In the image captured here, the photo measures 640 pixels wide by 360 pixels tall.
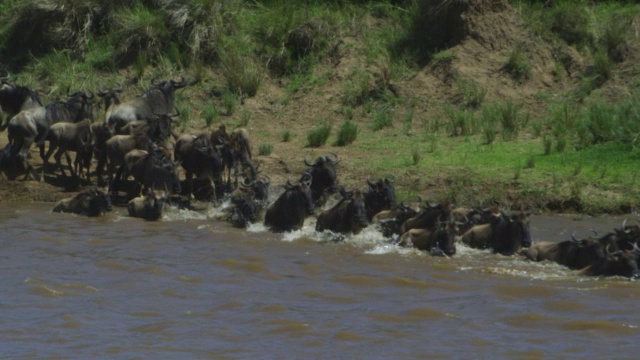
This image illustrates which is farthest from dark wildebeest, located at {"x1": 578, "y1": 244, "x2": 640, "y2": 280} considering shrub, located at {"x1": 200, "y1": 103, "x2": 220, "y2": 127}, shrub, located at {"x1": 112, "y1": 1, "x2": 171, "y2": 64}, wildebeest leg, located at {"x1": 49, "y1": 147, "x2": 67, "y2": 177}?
shrub, located at {"x1": 112, "y1": 1, "x2": 171, "y2": 64}

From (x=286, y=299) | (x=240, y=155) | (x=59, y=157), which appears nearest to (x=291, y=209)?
(x=240, y=155)

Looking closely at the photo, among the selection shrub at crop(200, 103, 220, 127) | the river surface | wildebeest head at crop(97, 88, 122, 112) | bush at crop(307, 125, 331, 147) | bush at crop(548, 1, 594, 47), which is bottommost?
the river surface

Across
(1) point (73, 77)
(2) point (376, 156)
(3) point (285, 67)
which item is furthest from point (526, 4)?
(1) point (73, 77)

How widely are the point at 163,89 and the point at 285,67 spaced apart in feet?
14.9

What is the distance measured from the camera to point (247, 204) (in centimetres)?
1872

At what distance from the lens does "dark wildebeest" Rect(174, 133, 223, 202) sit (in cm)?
2003

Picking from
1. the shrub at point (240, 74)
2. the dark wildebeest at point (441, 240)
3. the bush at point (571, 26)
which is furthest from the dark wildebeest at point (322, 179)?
the bush at point (571, 26)

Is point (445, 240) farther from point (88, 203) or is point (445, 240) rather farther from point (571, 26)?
point (571, 26)

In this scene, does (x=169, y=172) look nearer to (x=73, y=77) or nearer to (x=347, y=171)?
(x=347, y=171)

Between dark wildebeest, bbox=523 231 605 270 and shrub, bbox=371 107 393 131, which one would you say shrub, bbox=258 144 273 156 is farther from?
dark wildebeest, bbox=523 231 605 270

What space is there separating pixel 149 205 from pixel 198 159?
1372mm

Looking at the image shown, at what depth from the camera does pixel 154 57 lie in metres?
27.2

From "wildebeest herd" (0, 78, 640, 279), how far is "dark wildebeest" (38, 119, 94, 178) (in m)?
0.02

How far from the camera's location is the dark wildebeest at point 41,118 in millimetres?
21562
